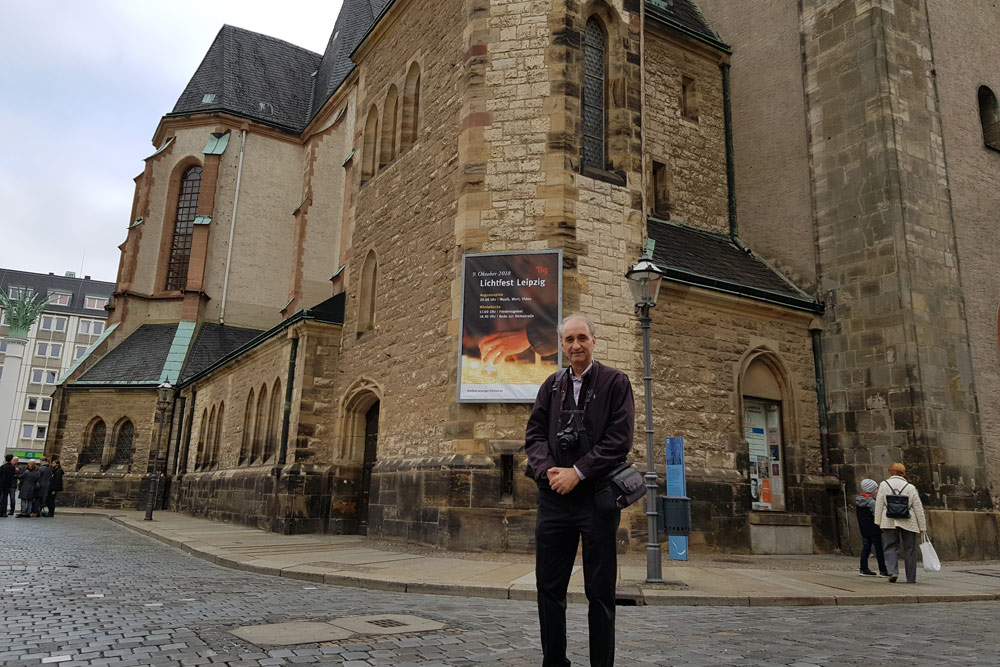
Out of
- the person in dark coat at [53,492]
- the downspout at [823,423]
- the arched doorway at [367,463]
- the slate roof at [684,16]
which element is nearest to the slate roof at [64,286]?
the person in dark coat at [53,492]

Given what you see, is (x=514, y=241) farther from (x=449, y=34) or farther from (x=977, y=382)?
(x=977, y=382)

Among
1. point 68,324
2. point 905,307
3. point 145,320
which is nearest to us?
point 905,307

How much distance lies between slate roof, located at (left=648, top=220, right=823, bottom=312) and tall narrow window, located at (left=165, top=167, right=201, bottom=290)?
979 inches

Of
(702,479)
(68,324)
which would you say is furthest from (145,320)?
(68,324)

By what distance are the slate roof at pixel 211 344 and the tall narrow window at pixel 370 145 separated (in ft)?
46.8

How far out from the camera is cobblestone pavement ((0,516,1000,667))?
4.41 meters

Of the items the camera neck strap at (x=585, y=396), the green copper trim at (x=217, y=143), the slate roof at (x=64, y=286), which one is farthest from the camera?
the slate roof at (x=64, y=286)

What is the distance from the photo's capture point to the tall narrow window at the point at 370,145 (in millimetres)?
17781

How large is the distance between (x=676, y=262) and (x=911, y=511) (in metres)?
5.98

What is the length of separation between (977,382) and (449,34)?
12.7 meters

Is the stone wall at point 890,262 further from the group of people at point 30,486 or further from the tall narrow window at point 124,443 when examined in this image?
the tall narrow window at point 124,443

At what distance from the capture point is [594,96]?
45.8 ft

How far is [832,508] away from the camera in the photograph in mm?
14547

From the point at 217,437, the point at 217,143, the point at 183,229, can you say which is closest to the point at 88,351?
the point at 183,229
